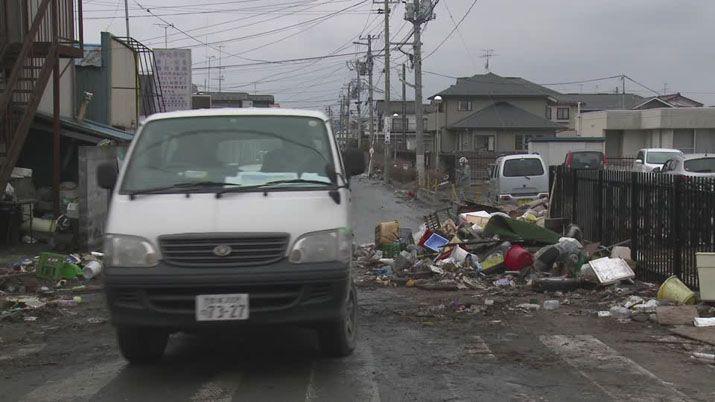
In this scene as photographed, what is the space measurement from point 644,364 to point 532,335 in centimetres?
132

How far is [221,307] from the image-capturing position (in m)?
5.08

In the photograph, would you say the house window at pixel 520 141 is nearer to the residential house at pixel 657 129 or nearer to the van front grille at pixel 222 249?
the residential house at pixel 657 129

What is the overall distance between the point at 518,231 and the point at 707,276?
4294 mm

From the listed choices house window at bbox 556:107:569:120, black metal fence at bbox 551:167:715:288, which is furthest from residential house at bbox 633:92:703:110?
black metal fence at bbox 551:167:715:288

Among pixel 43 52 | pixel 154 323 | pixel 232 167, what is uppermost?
pixel 43 52

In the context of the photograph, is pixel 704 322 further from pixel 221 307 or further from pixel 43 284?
pixel 43 284

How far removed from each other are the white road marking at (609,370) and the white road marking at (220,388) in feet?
9.15

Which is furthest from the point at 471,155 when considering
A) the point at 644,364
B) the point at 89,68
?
the point at 644,364

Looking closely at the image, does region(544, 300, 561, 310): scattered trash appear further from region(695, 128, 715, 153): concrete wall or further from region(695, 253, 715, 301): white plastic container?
region(695, 128, 715, 153): concrete wall

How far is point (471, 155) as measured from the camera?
41938mm

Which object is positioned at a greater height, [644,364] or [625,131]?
[625,131]

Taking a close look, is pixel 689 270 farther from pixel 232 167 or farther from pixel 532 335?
pixel 232 167

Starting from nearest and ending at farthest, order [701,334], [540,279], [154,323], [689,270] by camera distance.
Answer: [154,323]
[701,334]
[689,270]
[540,279]

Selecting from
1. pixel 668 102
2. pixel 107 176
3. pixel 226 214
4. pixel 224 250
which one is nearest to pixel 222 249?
pixel 224 250
